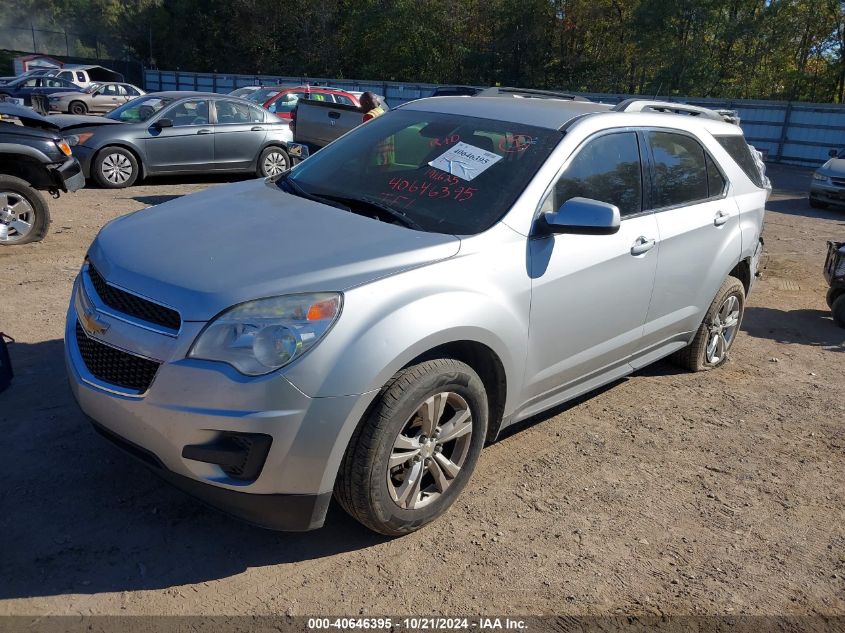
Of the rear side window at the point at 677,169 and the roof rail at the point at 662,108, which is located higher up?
the roof rail at the point at 662,108

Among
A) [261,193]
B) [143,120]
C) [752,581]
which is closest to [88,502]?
[261,193]

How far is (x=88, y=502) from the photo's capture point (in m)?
3.36

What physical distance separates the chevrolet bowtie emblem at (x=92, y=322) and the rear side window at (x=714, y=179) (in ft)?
12.4

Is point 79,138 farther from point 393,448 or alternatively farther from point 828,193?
point 828,193

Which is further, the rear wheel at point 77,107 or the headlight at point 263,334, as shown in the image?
the rear wheel at point 77,107

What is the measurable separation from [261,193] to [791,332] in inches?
200

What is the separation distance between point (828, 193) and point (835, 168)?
62cm

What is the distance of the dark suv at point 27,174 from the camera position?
7445 millimetres

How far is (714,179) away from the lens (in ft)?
16.4

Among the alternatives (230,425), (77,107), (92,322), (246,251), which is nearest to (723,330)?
(246,251)

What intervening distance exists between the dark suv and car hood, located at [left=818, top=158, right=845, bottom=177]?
13.1 meters

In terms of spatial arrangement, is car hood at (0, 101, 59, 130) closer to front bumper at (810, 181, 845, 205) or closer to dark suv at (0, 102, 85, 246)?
dark suv at (0, 102, 85, 246)

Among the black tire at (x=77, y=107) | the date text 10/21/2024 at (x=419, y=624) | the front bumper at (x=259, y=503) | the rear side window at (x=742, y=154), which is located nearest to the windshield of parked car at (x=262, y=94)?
the black tire at (x=77, y=107)

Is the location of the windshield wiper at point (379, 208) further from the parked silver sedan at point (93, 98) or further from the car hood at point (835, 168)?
the parked silver sedan at point (93, 98)
